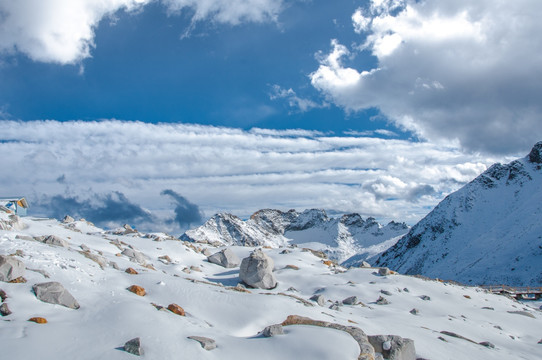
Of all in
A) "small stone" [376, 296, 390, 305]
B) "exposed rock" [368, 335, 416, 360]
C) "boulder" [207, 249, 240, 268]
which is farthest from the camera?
"boulder" [207, 249, 240, 268]

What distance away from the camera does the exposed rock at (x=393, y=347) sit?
1057 cm

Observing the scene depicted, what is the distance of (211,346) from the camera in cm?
908

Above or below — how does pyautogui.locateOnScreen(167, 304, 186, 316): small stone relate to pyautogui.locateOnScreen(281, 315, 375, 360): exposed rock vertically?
above

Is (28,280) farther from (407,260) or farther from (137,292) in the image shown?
(407,260)

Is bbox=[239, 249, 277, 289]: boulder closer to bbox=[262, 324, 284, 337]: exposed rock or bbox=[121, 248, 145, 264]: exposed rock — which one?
bbox=[121, 248, 145, 264]: exposed rock

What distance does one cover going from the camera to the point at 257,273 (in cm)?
2217

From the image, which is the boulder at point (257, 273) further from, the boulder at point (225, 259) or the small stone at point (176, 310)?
the small stone at point (176, 310)

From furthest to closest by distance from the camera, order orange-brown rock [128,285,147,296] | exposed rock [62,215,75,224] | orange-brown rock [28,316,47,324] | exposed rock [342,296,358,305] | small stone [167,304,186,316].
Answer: exposed rock [62,215,75,224] → exposed rock [342,296,358,305] → orange-brown rock [128,285,147,296] → small stone [167,304,186,316] → orange-brown rock [28,316,47,324]

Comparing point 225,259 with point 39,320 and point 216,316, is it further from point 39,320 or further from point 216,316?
point 39,320

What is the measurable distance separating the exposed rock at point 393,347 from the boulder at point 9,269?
11.1m

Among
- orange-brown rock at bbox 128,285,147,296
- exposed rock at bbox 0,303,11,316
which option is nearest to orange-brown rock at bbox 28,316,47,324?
exposed rock at bbox 0,303,11,316

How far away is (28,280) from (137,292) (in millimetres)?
3664

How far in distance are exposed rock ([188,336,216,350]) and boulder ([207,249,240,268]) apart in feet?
59.2

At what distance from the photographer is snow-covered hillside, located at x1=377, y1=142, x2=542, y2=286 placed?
88688 millimetres
